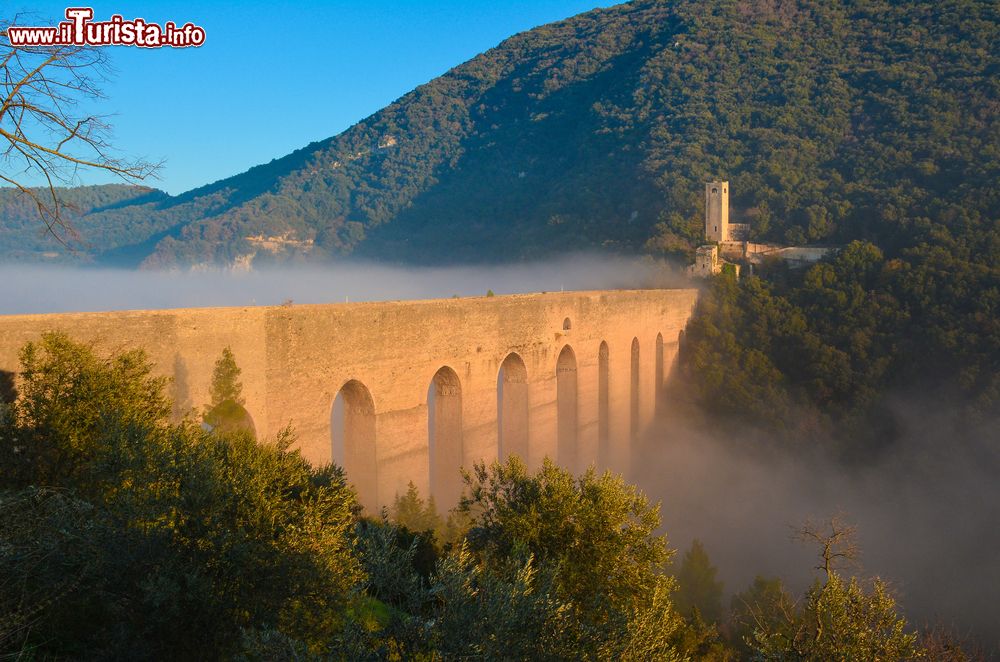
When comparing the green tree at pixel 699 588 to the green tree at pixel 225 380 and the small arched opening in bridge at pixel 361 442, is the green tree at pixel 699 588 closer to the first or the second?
the small arched opening in bridge at pixel 361 442

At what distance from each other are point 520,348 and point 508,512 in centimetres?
847

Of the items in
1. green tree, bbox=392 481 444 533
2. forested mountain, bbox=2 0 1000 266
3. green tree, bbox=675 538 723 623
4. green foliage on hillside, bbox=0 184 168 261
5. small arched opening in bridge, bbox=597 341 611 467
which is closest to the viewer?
green tree, bbox=392 481 444 533

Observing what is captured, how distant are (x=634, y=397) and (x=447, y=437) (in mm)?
9250

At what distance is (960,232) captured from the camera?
2522 cm

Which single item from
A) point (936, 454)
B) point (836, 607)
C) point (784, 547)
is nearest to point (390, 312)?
point (836, 607)

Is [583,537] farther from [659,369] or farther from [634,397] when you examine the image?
[659,369]

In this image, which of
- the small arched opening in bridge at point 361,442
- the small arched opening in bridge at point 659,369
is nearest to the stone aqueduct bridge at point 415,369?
the small arched opening in bridge at point 361,442

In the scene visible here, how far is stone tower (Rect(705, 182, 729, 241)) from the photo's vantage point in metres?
29.6

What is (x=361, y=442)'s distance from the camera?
12.8m

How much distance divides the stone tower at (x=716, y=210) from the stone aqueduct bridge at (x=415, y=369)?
888 centimetres

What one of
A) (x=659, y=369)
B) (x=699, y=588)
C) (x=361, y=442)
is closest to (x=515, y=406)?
(x=361, y=442)

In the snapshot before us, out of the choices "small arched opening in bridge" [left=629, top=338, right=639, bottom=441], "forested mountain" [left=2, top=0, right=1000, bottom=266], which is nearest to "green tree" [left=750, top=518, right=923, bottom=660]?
"small arched opening in bridge" [left=629, top=338, right=639, bottom=441]

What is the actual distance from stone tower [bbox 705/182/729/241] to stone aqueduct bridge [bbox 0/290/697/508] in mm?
8884

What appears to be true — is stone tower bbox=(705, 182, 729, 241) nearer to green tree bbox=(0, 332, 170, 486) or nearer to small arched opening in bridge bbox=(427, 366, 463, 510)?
small arched opening in bridge bbox=(427, 366, 463, 510)
